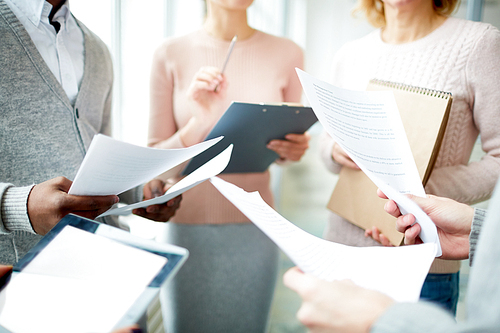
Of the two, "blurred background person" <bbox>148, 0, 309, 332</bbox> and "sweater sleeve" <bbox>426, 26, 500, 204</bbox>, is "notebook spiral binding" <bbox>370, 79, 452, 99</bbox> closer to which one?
"sweater sleeve" <bbox>426, 26, 500, 204</bbox>

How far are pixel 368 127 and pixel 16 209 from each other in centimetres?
59

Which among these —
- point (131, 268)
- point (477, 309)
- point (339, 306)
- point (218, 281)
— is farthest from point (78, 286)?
point (218, 281)

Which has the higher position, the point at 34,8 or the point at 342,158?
the point at 34,8

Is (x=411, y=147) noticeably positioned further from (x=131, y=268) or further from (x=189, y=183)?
(x=131, y=268)

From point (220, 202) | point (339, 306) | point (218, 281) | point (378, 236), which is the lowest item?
point (218, 281)

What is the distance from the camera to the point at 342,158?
917 millimetres

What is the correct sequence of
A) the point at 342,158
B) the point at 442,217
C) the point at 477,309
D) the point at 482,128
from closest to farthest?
the point at 477,309 < the point at 442,217 < the point at 482,128 < the point at 342,158

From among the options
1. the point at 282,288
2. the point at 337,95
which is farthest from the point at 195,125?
the point at 282,288

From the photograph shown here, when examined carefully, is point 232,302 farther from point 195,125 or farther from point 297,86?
point 297,86

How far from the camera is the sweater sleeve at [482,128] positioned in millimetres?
775

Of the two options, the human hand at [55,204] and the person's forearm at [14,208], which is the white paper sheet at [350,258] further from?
the person's forearm at [14,208]

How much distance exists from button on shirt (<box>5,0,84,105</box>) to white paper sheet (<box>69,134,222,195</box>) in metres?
0.35

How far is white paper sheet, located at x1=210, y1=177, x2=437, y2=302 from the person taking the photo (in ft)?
1.32

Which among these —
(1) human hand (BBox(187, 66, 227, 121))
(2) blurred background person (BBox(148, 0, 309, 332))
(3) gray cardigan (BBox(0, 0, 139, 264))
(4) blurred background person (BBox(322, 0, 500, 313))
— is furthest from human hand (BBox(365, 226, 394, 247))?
(3) gray cardigan (BBox(0, 0, 139, 264))
